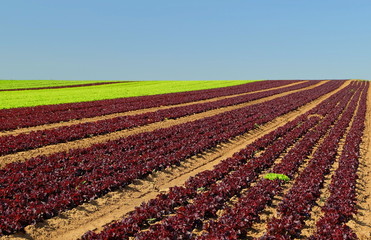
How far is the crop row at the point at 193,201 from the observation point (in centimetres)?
860

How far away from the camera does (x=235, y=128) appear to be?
79.2 feet

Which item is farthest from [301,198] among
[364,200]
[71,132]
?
[71,132]

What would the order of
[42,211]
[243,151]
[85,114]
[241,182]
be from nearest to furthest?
[42,211], [241,182], [243,151], [85,114]

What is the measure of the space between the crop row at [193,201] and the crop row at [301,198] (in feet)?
6.17

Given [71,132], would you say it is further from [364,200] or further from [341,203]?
[364,200]

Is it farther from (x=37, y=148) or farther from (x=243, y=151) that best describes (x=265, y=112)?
(x=37, y=148)

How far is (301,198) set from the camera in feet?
35.2

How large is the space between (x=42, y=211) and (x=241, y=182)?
7.21 meters

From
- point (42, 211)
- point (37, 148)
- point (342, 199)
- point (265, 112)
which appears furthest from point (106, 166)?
point (265, 112)

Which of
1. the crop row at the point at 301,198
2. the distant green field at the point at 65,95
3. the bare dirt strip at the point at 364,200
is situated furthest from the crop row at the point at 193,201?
the distant green field at the point at 65,95

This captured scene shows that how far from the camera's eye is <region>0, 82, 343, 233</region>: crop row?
33.7ft

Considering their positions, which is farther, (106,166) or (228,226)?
(106,166)

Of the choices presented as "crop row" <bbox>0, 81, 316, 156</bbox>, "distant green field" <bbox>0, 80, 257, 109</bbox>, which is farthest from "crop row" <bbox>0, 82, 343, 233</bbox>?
"distant green field" <bbox>0, 80, 257, 109</bbox>

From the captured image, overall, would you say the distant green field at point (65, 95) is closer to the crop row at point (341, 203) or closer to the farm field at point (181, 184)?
the farm field at point (181, 184)
